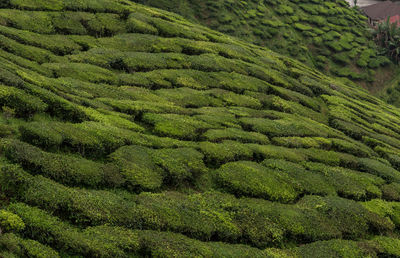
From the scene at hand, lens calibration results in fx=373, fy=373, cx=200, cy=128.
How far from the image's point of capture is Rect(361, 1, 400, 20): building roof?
101000 mm

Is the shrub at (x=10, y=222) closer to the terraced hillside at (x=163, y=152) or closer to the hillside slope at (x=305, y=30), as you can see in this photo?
the terraced hillside at (x=163, y=152)

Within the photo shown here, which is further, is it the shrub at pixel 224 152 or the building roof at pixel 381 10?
the building roof at pixel 381 10

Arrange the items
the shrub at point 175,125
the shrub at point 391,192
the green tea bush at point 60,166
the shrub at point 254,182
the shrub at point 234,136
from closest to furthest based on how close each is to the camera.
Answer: the green tea bush at point 60,166
the shrub at point 254,182
the shrub at point 175,125
the shrub at point 234,136
the shrub at point 391,192

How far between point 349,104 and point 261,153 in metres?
22.9

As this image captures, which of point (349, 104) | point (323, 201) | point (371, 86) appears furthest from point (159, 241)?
point (371, 86)

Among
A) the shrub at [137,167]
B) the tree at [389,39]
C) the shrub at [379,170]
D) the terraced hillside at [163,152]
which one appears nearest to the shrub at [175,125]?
the terraced hillside at [163,152]

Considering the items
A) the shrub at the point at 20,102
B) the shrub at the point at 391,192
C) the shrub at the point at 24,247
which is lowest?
the shrub at the point at 391,192

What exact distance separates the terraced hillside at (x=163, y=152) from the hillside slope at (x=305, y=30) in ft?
82.5

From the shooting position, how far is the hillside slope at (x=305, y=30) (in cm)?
6159

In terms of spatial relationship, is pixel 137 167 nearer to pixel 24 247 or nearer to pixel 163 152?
pixel 163 152

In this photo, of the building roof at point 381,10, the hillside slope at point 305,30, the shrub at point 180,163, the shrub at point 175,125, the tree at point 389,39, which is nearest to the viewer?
the shrub at point 180,163

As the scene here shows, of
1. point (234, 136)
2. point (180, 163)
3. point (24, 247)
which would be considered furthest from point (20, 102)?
point (234, 136)

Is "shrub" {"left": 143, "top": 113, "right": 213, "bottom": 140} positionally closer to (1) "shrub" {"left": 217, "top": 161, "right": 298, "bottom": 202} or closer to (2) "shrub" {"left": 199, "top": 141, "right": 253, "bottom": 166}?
(2) "shrub" {"left": 199, "top": 141, "right": 253, "bottom": 166}

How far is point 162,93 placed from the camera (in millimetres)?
26969
